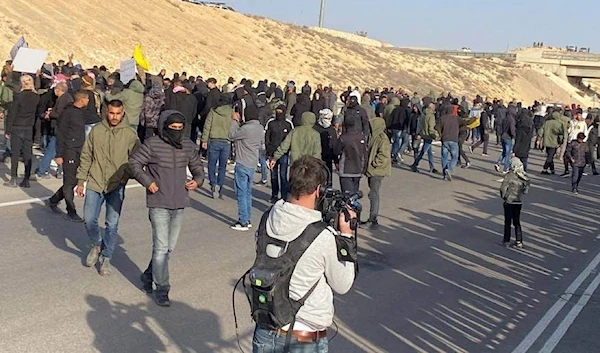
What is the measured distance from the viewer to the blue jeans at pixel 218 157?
42.4 feet

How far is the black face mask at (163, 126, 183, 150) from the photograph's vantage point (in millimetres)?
7090

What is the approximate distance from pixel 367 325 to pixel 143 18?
160ft

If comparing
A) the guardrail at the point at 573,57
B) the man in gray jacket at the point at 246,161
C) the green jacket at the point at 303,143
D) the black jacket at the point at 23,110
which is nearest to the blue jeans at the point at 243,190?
the man in gray jacket at the point at 246,161

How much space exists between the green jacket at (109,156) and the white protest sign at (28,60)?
801cm

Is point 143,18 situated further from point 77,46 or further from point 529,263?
point 529,263

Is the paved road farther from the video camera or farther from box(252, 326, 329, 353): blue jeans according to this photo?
the video camera

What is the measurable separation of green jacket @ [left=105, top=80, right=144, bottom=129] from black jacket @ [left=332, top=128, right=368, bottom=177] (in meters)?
4.91

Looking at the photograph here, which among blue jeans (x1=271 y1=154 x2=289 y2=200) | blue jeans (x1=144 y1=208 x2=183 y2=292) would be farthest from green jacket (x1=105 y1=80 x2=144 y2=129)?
blue jeans (x1=144 y1=208 x2=183 y2=292)

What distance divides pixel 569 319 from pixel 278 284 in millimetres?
5054

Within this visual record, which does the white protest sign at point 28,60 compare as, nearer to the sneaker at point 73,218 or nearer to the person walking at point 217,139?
the person walking at point 217,139

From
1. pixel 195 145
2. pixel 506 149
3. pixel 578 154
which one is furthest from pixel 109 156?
pixel 506 149

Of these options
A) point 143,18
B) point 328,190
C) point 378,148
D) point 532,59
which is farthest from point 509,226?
point 532,59

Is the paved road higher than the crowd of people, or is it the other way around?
the crowd of people

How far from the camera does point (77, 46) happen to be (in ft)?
137
